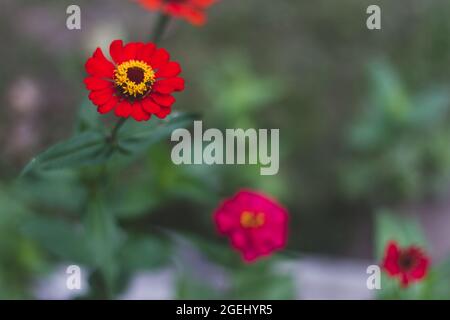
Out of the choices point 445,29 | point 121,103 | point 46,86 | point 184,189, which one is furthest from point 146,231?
point 445,29

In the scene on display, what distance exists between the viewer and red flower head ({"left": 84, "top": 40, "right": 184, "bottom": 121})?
717 mm

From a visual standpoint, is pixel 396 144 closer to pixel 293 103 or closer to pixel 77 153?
pixel 293 103

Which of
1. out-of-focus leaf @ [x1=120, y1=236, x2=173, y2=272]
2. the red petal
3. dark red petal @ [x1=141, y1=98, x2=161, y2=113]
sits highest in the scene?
the red petal

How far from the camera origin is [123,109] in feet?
2.33

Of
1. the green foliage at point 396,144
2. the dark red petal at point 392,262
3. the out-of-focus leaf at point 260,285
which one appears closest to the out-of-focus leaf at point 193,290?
the out-of-focus leaf at point 260,285

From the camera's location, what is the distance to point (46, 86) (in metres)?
1.88

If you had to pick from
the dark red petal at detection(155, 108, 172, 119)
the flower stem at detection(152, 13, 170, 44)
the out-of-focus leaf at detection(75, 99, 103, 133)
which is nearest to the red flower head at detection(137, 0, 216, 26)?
the flower stem at detection(152, 13, 170, 44)

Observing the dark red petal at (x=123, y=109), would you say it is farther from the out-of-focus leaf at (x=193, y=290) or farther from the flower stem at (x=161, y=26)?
the out-of-focus leaf at (x=193, y=290)

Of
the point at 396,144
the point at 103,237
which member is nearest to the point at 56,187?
the point at 103,237

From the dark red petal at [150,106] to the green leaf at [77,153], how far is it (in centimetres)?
10

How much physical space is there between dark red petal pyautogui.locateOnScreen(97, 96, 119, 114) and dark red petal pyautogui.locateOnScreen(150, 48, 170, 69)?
0.20 ft

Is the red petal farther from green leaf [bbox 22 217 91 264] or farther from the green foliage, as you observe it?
the green foliage

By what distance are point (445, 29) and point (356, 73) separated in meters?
0.28

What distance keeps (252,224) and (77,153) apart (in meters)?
0.29
